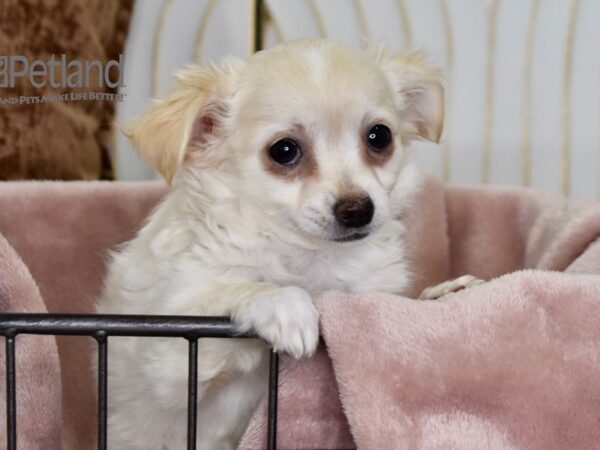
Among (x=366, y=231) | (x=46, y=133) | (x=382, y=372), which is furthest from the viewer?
(x=46, y=133)

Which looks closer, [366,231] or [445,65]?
[366,231]

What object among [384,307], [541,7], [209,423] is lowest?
[209,423]

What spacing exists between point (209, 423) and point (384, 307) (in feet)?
1.41

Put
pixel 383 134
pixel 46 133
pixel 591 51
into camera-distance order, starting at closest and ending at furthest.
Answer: pixel 383 134 → pixel 46 133 → pixel 591 51

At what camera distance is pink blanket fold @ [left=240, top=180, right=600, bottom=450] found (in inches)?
36.9

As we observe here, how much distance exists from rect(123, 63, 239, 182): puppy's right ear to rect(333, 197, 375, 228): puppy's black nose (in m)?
0.25

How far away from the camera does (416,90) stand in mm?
1601

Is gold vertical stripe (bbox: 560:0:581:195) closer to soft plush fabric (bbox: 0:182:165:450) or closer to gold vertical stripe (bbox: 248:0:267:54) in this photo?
gold vertical stripe (bbox: 248:0:267:54)

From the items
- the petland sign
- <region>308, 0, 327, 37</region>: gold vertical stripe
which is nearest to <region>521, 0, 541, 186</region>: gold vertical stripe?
<region>308, 0, 327, 37</region>: gold vertical stripe

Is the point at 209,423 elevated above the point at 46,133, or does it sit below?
below

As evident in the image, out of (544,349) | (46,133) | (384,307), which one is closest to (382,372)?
(384,307)

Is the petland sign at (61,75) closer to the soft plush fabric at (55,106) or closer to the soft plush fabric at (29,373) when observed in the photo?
the soft plush fabric at (55,106)

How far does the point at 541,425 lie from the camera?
0.96 m

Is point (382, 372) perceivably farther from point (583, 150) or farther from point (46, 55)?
point (583, 150)
